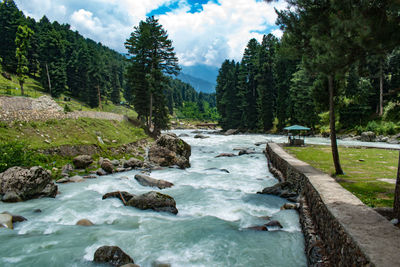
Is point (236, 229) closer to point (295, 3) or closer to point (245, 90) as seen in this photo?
point (295, 3)

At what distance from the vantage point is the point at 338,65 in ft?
21.6

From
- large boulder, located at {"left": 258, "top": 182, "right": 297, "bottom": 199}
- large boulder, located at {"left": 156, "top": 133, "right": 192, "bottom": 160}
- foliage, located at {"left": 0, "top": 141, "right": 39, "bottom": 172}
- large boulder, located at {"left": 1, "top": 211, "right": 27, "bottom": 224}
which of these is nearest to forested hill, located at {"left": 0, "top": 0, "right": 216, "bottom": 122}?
large boulder, located at {"left": 156, "top": 133, "right": 192, "bottom": 160}

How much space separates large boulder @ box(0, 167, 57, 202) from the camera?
1002 cm

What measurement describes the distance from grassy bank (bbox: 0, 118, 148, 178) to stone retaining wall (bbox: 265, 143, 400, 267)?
13.6 meters

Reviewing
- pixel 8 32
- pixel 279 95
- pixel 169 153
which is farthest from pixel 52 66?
pixel 279 95

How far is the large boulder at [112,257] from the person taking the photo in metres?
5.71

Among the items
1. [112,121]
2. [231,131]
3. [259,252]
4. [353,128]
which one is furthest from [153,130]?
[353,128]

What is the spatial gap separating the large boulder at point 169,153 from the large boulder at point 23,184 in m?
9.45

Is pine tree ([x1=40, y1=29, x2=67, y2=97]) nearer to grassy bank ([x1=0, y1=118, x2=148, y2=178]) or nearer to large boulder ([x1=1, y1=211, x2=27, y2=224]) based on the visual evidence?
grassy bank ([x1=0, y1=118, x2=148, y2=178])

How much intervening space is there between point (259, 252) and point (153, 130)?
103 ft

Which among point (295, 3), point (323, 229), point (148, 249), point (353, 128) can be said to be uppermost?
point (295, 3)

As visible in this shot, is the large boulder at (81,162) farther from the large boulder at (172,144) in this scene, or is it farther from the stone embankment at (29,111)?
the large boulder at (172,144)

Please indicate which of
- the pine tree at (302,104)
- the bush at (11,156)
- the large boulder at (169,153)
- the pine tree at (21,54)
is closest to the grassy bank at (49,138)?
the bush at (11,156)

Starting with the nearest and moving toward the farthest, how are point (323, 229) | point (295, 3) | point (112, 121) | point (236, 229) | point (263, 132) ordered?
point (323, 229) → point (236, 229) → point (295, 3) → point (112, 121) → point (263, 132)
